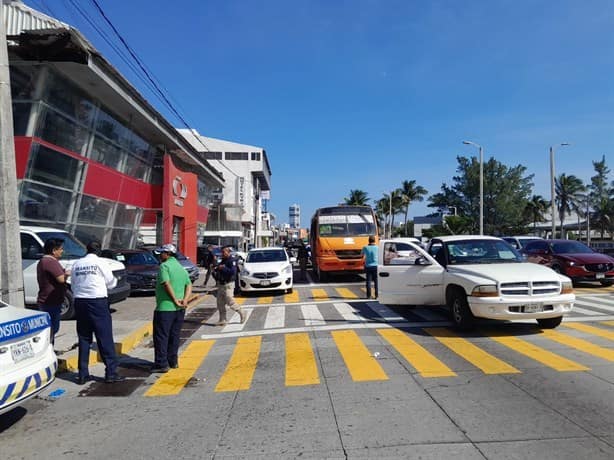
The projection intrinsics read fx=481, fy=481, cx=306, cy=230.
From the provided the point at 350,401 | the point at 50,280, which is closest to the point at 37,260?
the point at 50,280

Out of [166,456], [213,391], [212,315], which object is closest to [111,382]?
[213,391]

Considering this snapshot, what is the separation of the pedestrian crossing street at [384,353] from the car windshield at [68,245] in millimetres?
4459

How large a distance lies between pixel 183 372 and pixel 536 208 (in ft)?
277

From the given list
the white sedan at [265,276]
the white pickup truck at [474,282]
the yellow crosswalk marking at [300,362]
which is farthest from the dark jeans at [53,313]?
the white sedan at [265,276]

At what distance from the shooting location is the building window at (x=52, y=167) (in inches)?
647

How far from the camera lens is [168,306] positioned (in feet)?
21.6

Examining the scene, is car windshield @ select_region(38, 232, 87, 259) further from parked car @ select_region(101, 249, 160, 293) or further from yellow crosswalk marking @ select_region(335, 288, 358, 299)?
yellow crosswalk marking @ select_region(335, 288, 358, 299)

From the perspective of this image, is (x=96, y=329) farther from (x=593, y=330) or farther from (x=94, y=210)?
(x=94, y=210)

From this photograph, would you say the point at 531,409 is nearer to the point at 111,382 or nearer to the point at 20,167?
the point at 111,382

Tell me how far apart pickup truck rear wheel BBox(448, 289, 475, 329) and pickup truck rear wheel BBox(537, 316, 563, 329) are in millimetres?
1458

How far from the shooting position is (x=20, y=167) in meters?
15.7

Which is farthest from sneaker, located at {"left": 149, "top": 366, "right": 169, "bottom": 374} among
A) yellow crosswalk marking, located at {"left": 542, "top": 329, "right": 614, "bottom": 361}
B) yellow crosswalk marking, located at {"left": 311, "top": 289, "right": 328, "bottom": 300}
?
yellow crosswalk marking, located at {"left": 311, "top": 289, "right": 328, "bottom": 300}

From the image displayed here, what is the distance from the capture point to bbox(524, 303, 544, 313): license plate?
7969mm

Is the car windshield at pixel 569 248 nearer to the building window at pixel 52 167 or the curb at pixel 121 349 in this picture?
the curb at pixel 121 349
